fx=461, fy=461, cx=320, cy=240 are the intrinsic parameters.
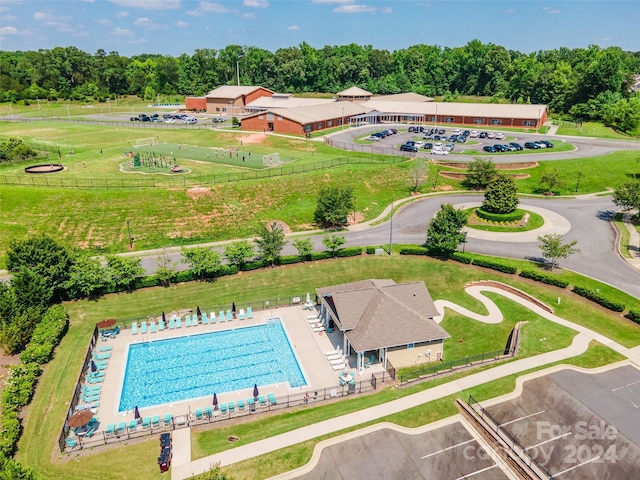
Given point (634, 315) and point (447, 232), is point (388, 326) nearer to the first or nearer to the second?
point (447, 232)

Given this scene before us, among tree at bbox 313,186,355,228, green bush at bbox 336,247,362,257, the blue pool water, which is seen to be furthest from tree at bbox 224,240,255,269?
tree at bbox 313,186,355,228

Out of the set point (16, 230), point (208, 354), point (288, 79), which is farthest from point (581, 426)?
point (288, 79)

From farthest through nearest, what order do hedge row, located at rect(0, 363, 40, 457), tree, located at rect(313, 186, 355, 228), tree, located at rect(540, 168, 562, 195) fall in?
tree, located at rect(540, 168, 562, 195) → tree, located at rect(313, 186, 355, 228) → hedge row, located at rect(0, 363, 40, 457)

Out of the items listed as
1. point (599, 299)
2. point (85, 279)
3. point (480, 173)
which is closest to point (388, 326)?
point (599, 299)

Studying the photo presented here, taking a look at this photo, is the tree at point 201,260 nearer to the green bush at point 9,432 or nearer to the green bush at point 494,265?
the green bush at point 9,432

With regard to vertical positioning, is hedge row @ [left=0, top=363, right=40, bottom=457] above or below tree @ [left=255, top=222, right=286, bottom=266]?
below

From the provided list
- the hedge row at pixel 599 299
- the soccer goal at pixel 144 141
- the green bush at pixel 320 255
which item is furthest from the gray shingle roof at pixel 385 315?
the soccer goal at pixel 144 141

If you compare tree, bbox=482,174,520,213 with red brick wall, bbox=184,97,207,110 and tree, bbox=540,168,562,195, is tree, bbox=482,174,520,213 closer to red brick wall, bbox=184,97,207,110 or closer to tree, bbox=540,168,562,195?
tree, bbox=540,168,562,195
